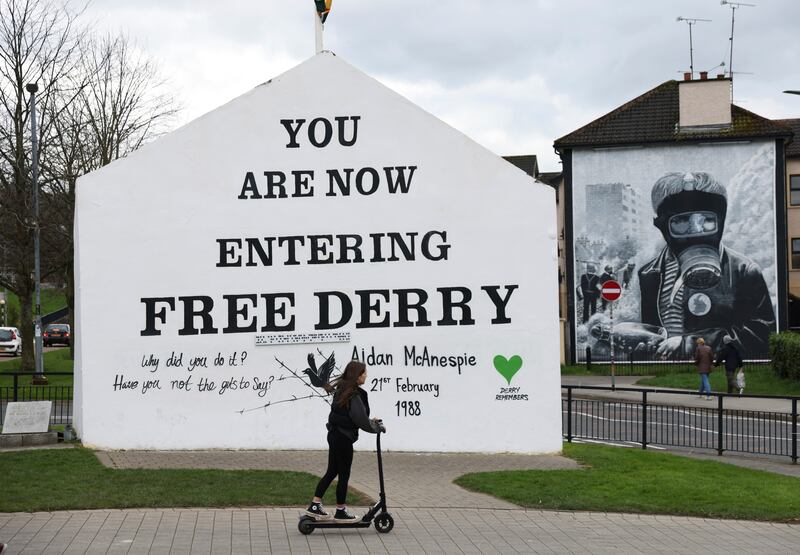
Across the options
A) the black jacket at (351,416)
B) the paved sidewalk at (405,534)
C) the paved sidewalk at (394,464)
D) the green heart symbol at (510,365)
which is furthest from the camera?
the green heart symbol at (510,365)

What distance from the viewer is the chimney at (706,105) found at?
1640 inches

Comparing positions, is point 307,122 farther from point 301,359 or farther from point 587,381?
point 587,381

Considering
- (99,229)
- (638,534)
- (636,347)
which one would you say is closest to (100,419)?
(99,229)

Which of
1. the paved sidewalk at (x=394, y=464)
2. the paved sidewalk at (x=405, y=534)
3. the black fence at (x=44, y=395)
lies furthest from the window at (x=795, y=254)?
the paved sidewalk at (x=405, y=534)

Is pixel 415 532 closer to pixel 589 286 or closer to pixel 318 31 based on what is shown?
pixel 318 31

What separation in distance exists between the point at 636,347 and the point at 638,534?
31.7 m

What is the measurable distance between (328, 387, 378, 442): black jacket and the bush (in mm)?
25360

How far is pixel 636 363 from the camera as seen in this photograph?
41312 mm

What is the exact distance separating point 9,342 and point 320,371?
157 feet

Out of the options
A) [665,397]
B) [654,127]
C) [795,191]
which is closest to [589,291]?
[654,127]

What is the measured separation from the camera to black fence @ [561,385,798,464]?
1772cm

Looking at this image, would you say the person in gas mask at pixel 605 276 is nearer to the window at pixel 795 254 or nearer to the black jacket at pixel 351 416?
the window at pixel 795 254

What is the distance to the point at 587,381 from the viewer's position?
36938 millimetres

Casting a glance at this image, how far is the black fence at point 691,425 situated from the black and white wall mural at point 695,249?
20945 mm
